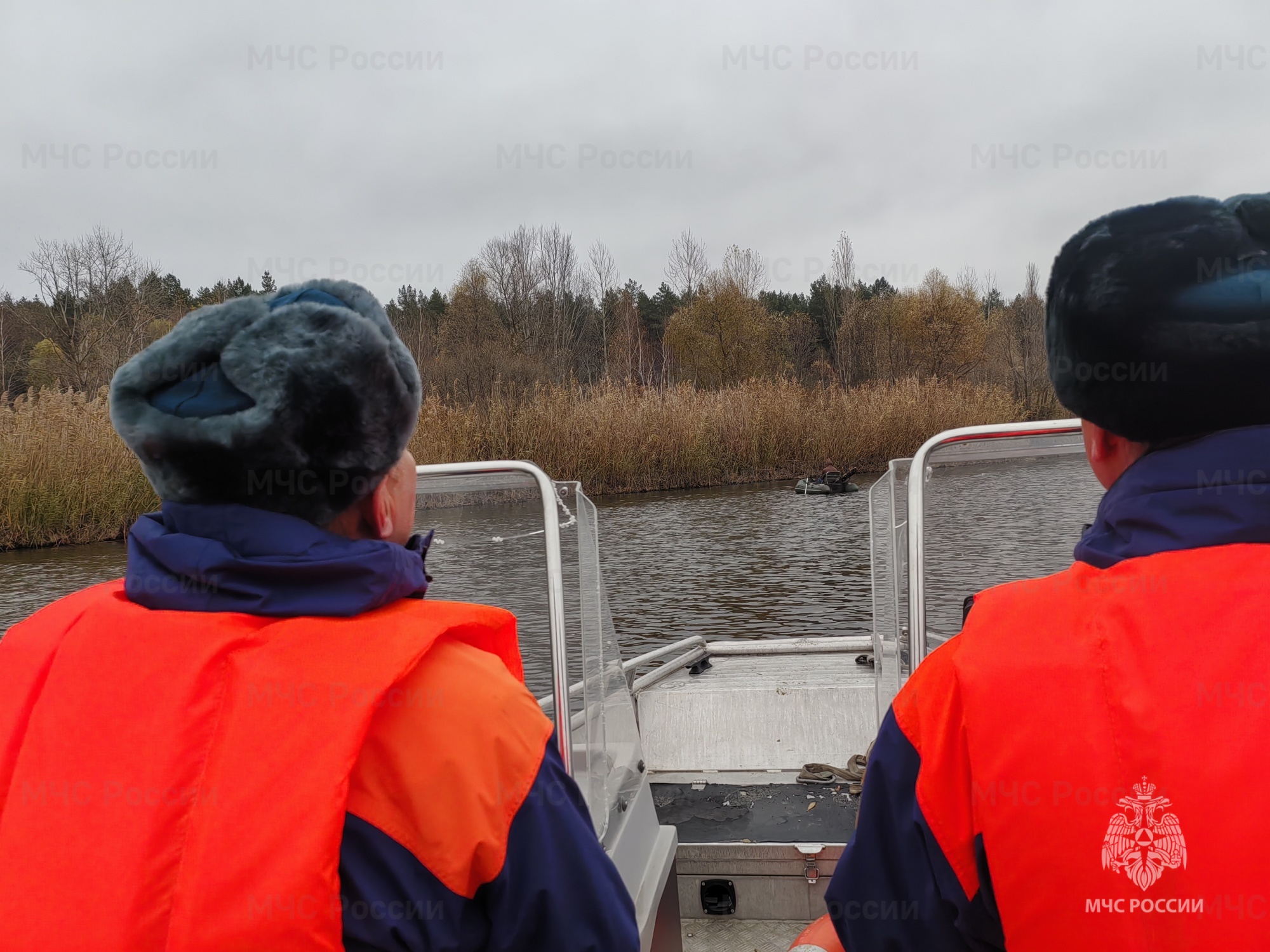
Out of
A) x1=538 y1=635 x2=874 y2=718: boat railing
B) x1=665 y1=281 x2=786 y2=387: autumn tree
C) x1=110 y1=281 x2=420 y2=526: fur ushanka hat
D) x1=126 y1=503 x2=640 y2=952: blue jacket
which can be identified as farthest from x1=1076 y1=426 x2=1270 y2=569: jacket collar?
x1=665 y1=281 x2=786 y2=387: autumn tree

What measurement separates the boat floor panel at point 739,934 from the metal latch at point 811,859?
5.8 inches

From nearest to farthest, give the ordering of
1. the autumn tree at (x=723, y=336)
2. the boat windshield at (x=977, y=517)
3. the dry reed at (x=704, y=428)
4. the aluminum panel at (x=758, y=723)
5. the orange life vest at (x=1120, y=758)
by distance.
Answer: the orange life vest at (x=1120, y=758) < the boat windshield at (x=977, y=517) < the aluminum panel at (x=758, y=723) < the dry reed at (x=704, y=428) < the autumn tree at (x=723, y=336)

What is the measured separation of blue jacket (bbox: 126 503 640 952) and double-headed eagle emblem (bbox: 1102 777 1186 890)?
51 cm

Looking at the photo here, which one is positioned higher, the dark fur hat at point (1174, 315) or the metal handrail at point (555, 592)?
the dark fur hat at point (1174, 315)

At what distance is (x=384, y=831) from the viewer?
36.6 inches

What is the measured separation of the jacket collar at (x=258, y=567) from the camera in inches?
39.8

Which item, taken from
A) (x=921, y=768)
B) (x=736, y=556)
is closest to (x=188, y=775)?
(x=921, y=768)

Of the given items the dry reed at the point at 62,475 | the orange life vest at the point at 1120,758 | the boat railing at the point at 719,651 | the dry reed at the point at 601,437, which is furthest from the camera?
the dry reed at the point at 601,437

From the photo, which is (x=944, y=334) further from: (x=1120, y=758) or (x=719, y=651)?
(x=1120, y=758)

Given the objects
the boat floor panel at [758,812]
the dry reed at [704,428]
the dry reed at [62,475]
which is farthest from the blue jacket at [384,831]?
the dry reed at [704,428]

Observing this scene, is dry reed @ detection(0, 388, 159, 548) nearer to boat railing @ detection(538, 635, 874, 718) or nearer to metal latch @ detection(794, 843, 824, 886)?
boat railing @ detection(538, 635, 874, 718)

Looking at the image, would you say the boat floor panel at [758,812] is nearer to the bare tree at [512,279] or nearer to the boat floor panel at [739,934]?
the boat floor panel at [739,934]

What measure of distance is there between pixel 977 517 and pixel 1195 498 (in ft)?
5.92

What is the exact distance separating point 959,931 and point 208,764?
2.64 ft
